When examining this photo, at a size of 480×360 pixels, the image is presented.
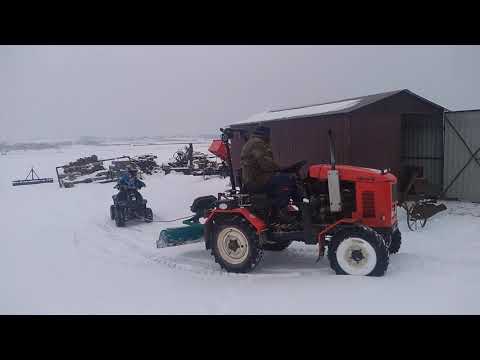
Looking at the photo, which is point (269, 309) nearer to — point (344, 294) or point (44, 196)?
point (344, 294)

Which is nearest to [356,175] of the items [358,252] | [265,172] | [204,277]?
[358,252]

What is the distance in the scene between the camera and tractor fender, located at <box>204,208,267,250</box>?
4.50 m

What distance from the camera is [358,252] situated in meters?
4.11

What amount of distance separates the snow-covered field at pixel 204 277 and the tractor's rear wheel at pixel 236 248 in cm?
15

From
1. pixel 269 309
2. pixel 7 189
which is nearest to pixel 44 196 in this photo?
pixel 7 189

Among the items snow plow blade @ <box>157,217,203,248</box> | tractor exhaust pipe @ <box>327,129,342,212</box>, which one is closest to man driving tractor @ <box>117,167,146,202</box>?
snow plow blade @ <box>157,217,203,248</box>

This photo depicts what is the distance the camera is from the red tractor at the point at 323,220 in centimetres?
412

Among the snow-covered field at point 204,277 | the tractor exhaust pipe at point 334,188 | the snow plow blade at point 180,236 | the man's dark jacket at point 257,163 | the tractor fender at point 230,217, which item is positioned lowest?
the snow-covered field at point 204,277

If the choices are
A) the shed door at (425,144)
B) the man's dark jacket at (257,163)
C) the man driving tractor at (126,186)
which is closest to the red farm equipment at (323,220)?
the man's dark jacket at (257,163)

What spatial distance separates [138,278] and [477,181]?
7.24m

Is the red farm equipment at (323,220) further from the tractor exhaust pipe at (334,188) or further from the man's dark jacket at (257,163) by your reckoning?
the man's dark jacket at (257,163)

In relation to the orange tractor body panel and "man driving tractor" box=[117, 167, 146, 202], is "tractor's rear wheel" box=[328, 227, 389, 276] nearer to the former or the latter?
the orange tractor body panel

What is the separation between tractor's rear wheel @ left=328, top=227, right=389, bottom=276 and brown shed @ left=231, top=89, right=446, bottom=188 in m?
4.03

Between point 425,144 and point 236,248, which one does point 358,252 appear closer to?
point 236,248
